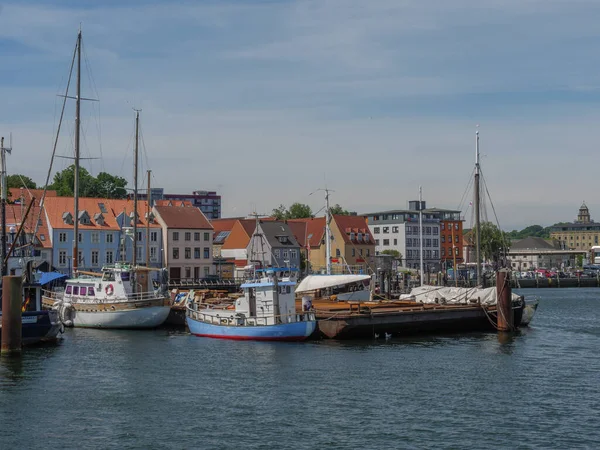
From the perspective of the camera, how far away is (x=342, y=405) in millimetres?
37000

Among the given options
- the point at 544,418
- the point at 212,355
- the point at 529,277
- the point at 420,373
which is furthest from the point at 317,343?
the point at 529,277

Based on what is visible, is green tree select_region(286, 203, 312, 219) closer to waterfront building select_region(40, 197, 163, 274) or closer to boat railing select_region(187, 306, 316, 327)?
waterfront building select_region(40, 197, 163, 274)

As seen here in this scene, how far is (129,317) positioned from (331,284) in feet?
60.6

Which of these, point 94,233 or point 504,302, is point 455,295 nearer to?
point 504,302

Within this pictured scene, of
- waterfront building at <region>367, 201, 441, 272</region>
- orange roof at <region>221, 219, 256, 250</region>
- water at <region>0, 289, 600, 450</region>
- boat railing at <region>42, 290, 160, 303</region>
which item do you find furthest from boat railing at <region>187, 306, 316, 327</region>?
waterfront building at <region>367, 201, 441, 272</region>

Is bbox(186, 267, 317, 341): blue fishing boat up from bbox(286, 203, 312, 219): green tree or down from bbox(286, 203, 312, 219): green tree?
down

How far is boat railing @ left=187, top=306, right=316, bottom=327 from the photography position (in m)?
58.0

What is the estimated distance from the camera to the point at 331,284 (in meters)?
76.4

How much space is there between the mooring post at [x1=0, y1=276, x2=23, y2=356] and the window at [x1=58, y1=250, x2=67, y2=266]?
2539 inches

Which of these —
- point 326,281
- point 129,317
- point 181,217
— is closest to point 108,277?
point 129,317

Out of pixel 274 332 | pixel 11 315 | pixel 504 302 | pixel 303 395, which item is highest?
pixel 11 315

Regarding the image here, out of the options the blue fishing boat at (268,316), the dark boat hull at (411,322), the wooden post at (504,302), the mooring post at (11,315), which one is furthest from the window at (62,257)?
the wooden post at (504,302)

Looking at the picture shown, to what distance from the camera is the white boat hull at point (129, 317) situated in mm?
68812

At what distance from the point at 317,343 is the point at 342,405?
20793 mm
